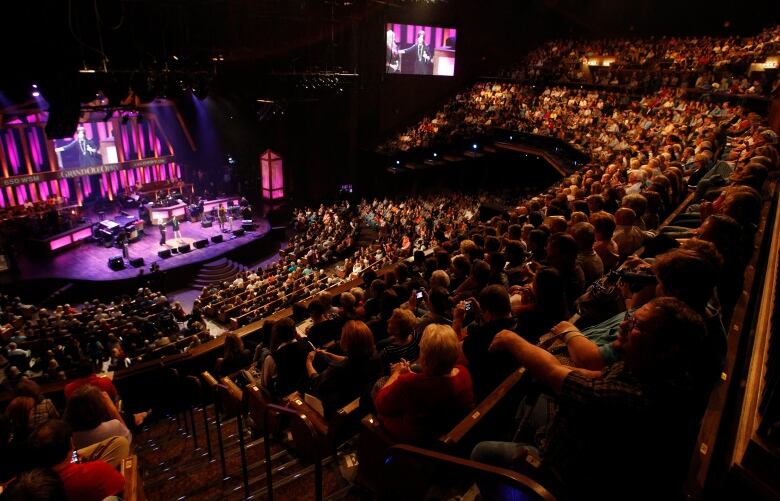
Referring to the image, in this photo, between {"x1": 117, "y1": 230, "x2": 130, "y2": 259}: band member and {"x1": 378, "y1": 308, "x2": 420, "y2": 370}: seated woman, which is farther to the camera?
{"x1": 117, "y1": 230, "x2": 130, "y2": 259}: band member

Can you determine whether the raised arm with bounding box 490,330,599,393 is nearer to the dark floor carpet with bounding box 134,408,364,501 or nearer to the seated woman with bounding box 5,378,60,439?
the dark floor carpet with bounding box 134,408,364,501

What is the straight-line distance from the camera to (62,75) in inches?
481

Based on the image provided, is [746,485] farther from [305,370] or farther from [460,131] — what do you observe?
[460,131]

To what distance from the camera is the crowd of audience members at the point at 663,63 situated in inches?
488

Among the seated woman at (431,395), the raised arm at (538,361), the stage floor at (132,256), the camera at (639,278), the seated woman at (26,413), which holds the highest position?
the camera at (639,278)

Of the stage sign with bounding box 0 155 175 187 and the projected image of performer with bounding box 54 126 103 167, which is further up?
the projected image of performer with bounding box 54 126 103 167

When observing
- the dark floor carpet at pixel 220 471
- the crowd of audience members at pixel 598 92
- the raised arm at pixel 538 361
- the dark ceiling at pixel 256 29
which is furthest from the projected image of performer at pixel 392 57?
the raised arm at pixel 538 361

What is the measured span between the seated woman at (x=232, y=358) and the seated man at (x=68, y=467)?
2.43m

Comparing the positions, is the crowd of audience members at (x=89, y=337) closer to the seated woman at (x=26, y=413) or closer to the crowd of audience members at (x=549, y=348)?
the crowd of audience members at (x=549, y=348)

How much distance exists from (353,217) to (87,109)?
380 inches

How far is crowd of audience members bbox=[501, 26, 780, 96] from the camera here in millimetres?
12383

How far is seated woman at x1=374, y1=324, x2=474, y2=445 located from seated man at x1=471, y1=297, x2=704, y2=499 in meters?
0.64

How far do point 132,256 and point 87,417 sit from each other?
568 inches

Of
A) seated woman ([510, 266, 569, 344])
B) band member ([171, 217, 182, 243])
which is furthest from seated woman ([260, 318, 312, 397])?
band member ([171, 217, 182, 243])
